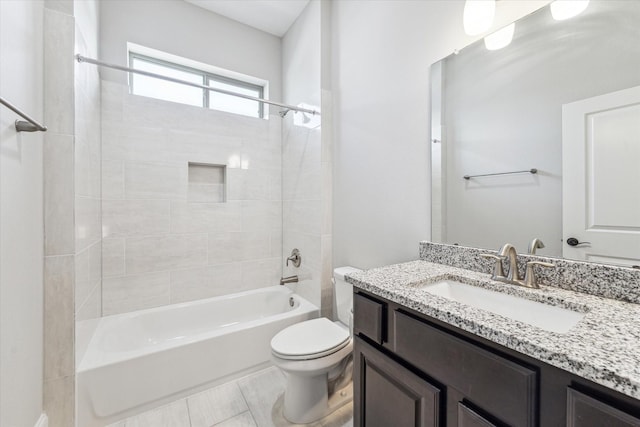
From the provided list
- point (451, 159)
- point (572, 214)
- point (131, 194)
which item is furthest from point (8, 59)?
point (572, 214)

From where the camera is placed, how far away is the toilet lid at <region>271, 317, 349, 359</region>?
4.53 ft

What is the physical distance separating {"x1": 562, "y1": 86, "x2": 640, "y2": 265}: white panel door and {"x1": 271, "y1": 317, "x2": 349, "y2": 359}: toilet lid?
1.14m

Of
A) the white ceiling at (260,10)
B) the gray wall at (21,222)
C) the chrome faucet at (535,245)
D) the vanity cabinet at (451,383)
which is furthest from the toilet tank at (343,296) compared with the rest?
the white ceiling at (260,10)

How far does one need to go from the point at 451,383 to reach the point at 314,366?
0.83m

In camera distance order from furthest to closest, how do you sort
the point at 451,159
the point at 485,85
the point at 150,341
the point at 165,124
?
the point at 165,124 → the point at 150,341 → the point at 451,159 → the point at 485,85

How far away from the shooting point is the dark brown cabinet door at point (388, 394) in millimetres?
751

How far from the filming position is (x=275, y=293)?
2.54 m

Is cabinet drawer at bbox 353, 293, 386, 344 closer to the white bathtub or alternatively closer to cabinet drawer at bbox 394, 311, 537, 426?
cabinet drawer at bbox 394, 311, 537, 426

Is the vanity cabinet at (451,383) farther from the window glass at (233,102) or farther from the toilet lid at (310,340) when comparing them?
the window glass at (233,102)

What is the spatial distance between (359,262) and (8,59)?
192cm

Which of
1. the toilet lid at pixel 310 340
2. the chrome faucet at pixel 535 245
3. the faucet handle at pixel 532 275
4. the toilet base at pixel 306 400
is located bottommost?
the toilet base at pixel 306 400

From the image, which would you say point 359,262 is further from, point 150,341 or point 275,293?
point 150,341

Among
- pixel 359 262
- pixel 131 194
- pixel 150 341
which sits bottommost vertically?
pixel 150 341

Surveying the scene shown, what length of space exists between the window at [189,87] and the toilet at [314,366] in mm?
2080
